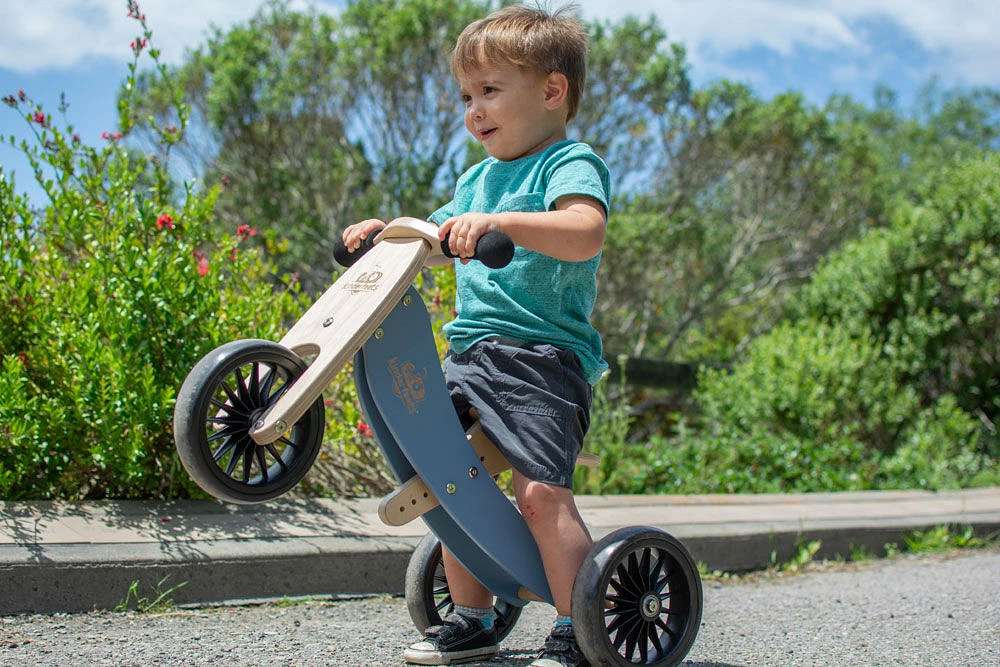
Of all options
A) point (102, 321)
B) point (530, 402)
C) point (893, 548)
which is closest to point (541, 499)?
point (530, 402)

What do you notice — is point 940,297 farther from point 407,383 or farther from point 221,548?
point 407,383

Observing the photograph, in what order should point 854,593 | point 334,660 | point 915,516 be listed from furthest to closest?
1. point 915,516
2. point 854,593
3. point 334,660

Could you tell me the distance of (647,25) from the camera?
976 centimetres

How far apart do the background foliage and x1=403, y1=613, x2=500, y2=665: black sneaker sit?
4.41 ft

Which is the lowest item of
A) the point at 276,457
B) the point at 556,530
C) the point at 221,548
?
the point at 221,548

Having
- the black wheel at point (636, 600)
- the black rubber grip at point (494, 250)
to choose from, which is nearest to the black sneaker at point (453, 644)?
the black wheel at point (636, 600)

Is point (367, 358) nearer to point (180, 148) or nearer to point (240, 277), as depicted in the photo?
point (240, 277)

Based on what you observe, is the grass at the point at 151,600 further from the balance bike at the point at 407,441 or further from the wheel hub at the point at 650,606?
the wheel hub at the point at 650,606

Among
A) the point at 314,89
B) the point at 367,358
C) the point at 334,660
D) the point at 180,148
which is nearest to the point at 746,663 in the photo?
the point at 334,660

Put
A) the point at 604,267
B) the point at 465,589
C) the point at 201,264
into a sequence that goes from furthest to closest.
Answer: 1. the point at 604,267
2. the point at 201,264
3. the point at 465,589

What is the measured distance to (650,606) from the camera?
2.39 metres

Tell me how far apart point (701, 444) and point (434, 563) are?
12.6ft

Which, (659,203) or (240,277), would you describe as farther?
(659,203)

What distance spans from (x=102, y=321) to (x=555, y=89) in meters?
1.95
